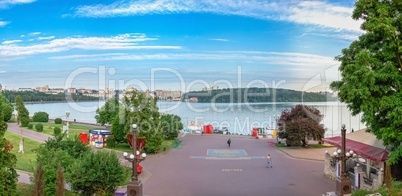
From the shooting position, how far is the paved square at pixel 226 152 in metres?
32.2

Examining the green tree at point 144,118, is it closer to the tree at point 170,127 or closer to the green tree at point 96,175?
the tree at point 170,127

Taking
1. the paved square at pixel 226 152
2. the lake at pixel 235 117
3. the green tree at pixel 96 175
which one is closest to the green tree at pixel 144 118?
the paved square at pixel 226 152

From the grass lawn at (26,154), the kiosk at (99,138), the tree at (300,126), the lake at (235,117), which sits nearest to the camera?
the grass lawn at (26,154)

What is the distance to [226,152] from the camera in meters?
34.0

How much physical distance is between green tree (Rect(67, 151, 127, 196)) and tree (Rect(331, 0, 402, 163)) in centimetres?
1045

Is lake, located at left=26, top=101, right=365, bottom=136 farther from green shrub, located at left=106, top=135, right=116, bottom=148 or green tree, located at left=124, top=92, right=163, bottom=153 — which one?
green tree, located at left=124, top=92, right=163, bottom=153

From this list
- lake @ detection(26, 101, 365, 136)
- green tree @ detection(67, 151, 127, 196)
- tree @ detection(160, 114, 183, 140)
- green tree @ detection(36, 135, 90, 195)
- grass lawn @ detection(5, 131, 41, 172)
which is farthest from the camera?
lake @ detection(26, 101, 365, 136)

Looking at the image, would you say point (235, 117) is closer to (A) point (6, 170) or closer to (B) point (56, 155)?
→ (B) point (56, 155)

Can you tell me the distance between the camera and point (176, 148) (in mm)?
36406

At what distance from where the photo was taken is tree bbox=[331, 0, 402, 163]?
13.9 meters

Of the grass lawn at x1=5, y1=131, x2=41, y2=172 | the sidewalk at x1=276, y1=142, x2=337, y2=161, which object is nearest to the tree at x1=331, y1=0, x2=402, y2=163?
the sidewalk at x1=276, y1=142, x2=337, y2=161

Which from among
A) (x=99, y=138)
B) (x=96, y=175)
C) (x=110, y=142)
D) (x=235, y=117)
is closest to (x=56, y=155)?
(x=96, y=175)

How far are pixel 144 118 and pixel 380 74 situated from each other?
21.3 metres

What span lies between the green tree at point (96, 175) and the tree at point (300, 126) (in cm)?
2236
